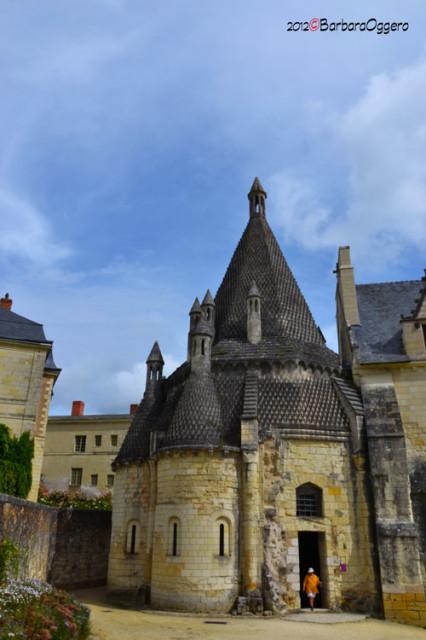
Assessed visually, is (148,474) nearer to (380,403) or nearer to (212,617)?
(212,617)

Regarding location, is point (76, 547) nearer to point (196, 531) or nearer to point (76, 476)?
point (196, 531)

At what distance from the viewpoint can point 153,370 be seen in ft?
70.7

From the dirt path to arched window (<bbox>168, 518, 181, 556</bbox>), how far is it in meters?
1.72

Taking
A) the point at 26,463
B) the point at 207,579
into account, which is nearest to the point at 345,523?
the point at 207,579

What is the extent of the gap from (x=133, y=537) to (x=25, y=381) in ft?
27.2

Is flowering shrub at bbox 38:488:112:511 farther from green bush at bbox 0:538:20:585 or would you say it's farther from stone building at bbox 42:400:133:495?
green bush at bbox 0:538:20:585

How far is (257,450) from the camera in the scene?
1616 cm

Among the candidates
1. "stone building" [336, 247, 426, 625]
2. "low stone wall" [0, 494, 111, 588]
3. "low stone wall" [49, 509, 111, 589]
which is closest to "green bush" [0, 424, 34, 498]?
"low stone wall" [0, 494, 111, 588]

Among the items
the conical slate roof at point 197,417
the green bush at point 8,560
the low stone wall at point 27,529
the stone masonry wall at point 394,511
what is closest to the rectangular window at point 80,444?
the conical slate roof at point 197,417

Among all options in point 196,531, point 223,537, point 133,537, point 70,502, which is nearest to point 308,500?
point 223,537

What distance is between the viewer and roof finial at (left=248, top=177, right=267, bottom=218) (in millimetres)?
25734

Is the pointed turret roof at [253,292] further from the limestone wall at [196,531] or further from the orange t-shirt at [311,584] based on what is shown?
the orange t-shirt at [311,584]

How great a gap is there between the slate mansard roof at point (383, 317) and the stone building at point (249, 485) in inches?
59.6

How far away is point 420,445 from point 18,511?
13359 mm
